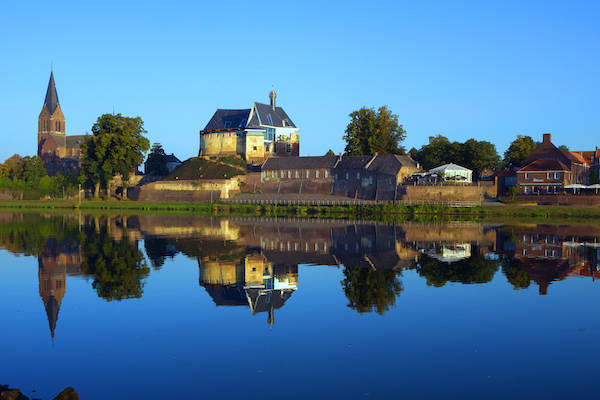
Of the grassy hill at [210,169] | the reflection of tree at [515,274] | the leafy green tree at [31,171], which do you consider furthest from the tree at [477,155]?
the leafy green tree at [31,171]

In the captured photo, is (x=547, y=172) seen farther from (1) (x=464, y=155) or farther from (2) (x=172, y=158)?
(2) (x=172, y=158)

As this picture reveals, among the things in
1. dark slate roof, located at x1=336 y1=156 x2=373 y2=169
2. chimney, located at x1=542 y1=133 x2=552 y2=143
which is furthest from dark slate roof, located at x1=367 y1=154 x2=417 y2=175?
chimney, located at x1=542 y1=133 x2=552 y2=143

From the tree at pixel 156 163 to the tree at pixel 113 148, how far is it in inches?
430

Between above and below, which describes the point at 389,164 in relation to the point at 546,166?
above

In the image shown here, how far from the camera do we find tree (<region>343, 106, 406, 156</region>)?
260 feet

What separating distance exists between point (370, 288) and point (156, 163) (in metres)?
79.4

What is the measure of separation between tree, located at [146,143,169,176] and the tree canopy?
4344cm

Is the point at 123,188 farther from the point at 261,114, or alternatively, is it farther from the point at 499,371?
the point at 499,371

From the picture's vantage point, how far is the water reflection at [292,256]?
19828 millimetres

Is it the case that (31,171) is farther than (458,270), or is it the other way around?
(31,171)

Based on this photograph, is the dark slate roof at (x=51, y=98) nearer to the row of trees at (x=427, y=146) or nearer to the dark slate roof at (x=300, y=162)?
the dark slate roof at (x=300, y=162)

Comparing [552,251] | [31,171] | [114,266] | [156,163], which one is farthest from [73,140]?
[552,251]

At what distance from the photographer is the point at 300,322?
15.5 metres

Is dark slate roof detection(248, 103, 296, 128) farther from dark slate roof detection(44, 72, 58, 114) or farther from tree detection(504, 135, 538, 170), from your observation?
dark slate roof detection(44, 72, 58, 114)
